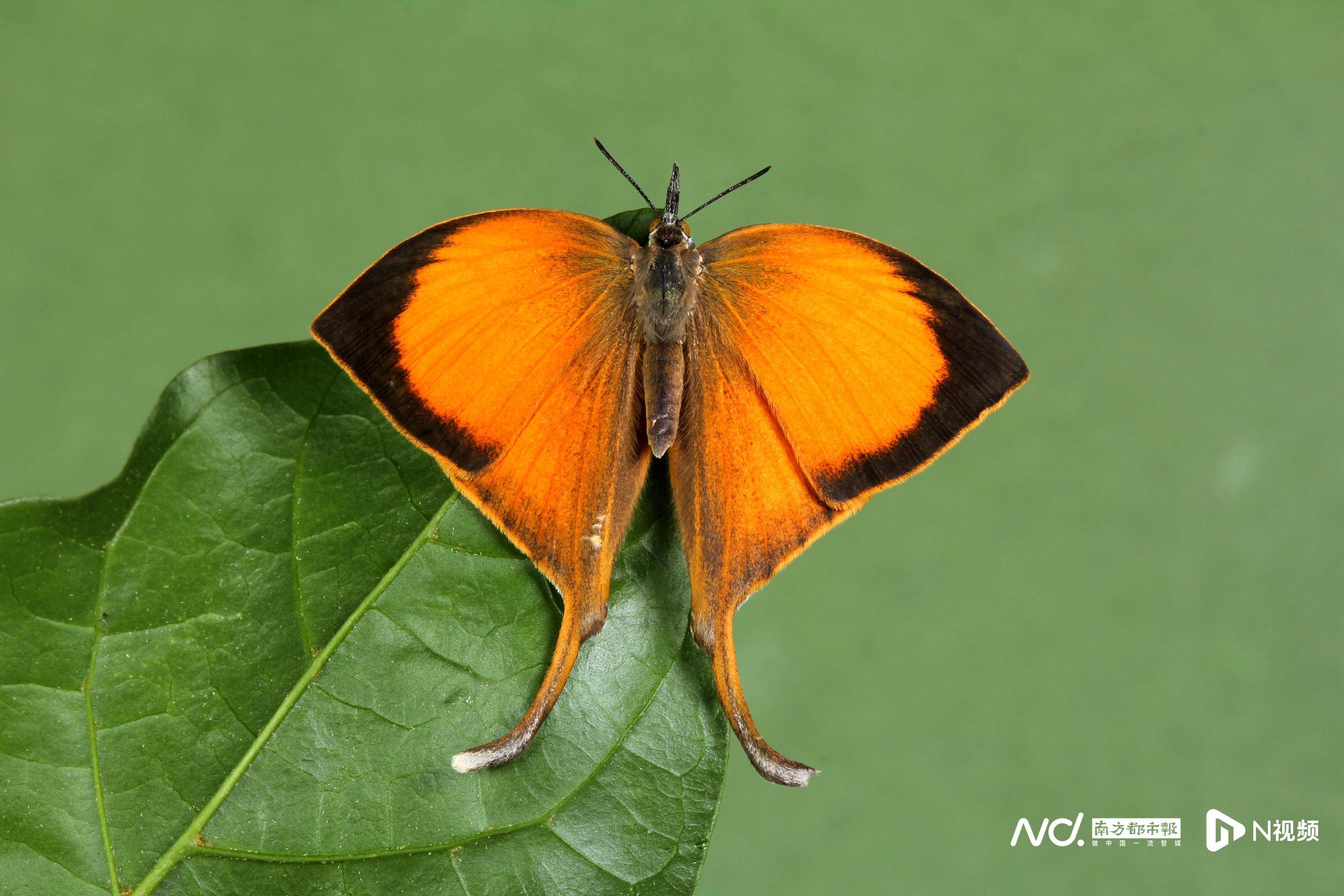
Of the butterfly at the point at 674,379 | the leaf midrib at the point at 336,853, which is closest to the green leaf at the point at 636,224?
the butterfly at the point at 674,379

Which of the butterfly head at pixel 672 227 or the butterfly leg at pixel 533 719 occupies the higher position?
the butterfly head at pixel 672 227

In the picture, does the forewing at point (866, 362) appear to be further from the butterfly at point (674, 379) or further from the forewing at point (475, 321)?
the forewing at point (475, 321)

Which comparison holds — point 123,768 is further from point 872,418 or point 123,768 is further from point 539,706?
point 872,418

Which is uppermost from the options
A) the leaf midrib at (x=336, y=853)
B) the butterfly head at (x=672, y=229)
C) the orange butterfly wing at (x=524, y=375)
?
the butterfly head at (x=672, y=229)

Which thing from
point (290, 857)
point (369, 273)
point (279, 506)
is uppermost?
point (369, 273)

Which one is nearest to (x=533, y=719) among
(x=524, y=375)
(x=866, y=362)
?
(x=524, y=375)

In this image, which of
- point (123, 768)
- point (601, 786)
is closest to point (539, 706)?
point (601, 786)

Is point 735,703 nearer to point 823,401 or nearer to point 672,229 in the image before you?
point 823,401
